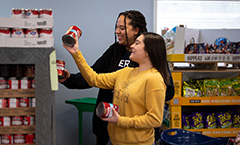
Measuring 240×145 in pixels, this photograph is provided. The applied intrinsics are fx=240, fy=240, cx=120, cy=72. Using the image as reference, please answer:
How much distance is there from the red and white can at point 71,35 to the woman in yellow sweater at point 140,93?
0.03m

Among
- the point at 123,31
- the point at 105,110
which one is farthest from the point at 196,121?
the point at 105,110

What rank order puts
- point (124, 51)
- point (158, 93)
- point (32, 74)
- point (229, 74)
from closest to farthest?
1. point (32, 74)
2. point (158, 93)
3. point (124, 51)
4. point (229, 74)

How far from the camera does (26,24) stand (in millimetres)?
A: 922

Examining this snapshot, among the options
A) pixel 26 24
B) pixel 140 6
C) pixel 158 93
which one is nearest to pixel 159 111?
pixel 158 93

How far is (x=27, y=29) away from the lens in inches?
36.7

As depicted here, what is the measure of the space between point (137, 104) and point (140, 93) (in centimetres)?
6

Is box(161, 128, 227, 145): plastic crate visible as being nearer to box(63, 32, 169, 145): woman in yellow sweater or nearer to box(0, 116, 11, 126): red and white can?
box(63, 32, 169, 145): woman in yellow sweater

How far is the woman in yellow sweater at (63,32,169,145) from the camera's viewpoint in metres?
1.23

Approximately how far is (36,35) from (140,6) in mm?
2793

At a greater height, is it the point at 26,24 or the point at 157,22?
the point at 157,22

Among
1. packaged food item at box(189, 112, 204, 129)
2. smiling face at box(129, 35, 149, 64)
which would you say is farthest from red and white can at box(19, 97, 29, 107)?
packaged food item at box(189, 112, 204, 129)

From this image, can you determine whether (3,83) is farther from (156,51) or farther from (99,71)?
(99,71)

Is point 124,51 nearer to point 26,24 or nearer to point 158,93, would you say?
point 158,93

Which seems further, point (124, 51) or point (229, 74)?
point (229, 74)
